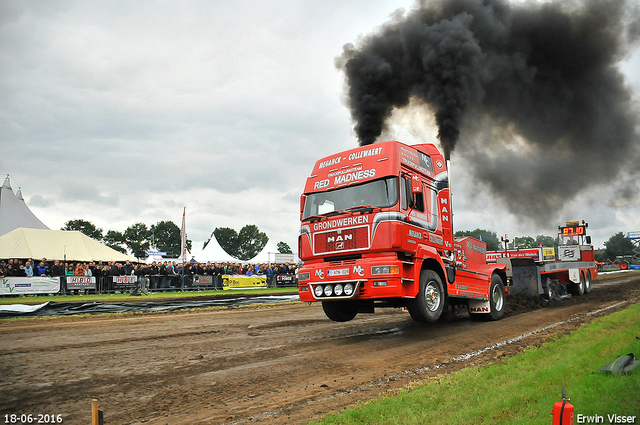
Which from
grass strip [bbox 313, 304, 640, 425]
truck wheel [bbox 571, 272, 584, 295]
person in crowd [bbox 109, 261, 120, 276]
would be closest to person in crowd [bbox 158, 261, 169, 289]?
person in crowd [bbox 109, 261, 120, 276]

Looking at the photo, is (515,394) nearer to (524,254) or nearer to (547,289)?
(547,289)

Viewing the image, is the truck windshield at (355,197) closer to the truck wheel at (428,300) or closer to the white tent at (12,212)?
the truck wheel at (428,300)

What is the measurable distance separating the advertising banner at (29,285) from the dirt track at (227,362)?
30.3 feet

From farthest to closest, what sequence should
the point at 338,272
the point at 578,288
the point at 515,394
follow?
1. the point at 578,288
2. the point at 338,272
3. the point at 515,394

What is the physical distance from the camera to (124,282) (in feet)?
73.7

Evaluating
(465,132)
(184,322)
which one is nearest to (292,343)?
(184,322)

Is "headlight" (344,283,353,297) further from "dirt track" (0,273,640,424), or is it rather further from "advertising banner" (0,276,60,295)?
"advertising banner" (0,276,60,295)

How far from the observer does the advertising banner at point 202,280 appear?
25.1 m

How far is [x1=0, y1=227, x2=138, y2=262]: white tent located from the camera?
85.7ft

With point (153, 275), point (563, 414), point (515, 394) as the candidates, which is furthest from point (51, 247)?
point (563, 414)

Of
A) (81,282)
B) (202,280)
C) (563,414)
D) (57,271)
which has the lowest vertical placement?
(202,280)

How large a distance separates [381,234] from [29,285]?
18237mm

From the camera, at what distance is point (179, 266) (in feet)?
83.9

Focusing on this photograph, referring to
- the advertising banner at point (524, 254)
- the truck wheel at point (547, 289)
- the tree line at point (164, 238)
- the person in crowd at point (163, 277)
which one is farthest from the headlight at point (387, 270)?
the tree line at point (164, 238)
